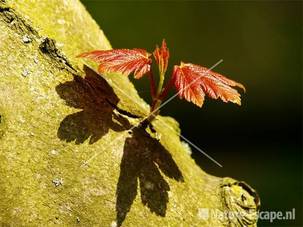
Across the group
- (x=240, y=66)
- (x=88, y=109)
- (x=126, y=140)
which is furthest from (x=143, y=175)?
(x=240, y=66)

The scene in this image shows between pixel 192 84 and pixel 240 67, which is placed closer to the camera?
pixel 192 84

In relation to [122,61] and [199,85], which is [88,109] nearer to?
[122,61]

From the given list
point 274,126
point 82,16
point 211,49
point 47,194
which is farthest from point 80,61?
point 274,126

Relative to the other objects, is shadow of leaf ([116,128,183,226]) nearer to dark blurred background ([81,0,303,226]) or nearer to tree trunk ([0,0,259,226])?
tree trunk ([0,0,259,226])

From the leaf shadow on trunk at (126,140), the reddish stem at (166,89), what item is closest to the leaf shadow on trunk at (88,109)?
the leaf shadow on trunk at (126,140)

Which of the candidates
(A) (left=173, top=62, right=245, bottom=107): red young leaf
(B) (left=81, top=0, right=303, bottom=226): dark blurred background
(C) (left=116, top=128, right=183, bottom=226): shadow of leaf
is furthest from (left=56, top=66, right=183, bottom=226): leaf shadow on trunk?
(B) (left=81, top=0, right=303, bottom=226): dark blurred background

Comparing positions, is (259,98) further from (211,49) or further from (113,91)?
(113,91)
